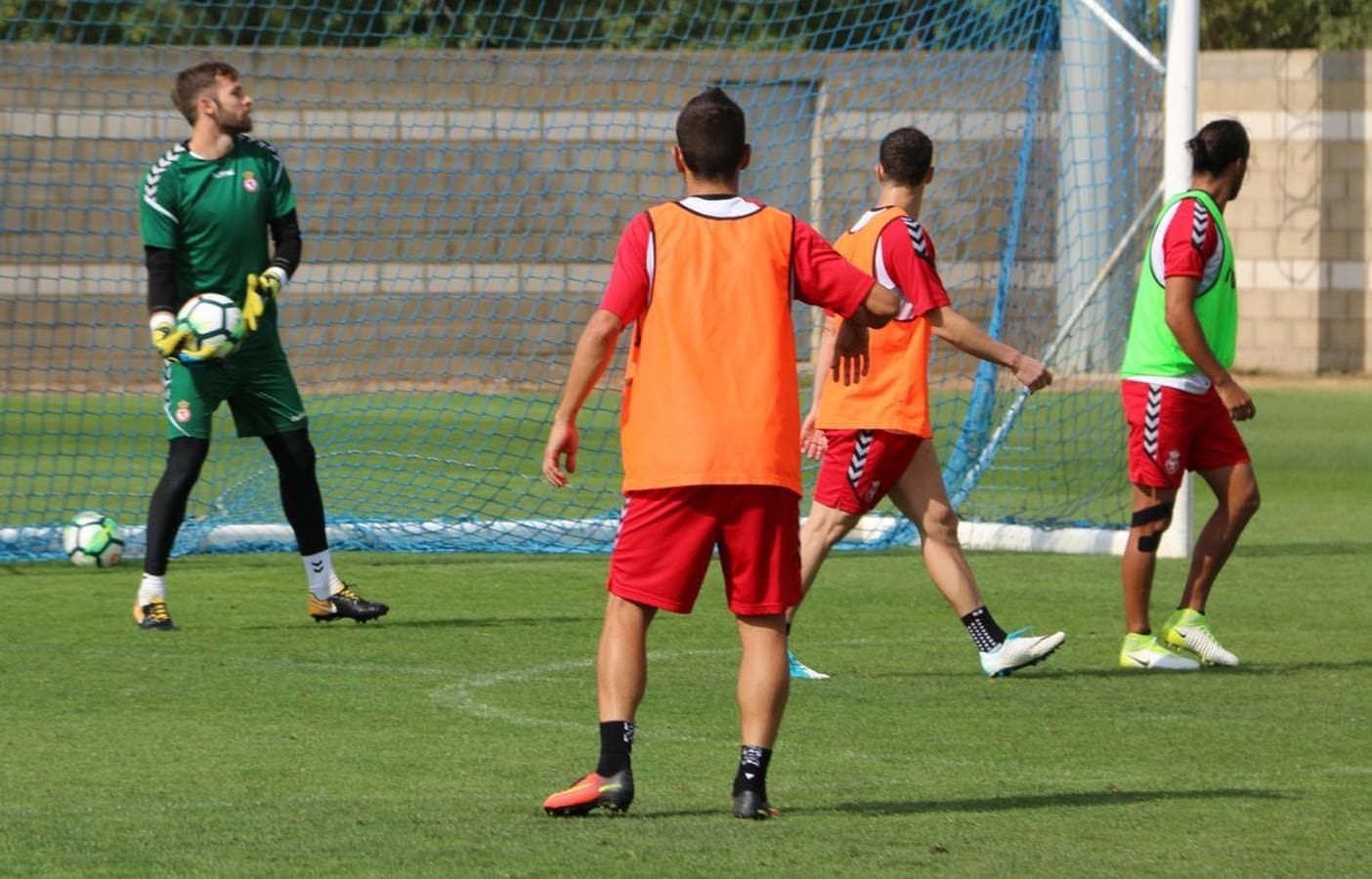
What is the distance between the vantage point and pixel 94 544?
35.0ft

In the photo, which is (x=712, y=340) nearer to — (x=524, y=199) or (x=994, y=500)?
(x=994, y=500)

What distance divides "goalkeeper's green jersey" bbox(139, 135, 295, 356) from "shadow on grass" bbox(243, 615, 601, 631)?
1204mm

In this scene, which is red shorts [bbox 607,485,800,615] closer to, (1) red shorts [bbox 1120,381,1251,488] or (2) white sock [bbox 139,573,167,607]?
(1) red shorts [bbox 1120,381,1251,488]

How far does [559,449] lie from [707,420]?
0.39 m

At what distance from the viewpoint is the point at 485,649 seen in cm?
849

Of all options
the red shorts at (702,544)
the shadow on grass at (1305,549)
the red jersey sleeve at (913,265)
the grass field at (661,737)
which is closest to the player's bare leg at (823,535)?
the grass field at (661,737)

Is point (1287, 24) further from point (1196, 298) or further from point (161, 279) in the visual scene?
point (161, 279)

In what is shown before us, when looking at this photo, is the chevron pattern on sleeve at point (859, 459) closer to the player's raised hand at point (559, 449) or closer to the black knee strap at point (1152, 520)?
the black knee strap at point (1152, 520)

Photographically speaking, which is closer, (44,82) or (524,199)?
(44,82)

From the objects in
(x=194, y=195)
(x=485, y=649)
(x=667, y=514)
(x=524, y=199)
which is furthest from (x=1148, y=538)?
(x=524, y=199)

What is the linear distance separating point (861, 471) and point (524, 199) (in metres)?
17.1

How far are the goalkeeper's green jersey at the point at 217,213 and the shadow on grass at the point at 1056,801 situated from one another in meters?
4.10

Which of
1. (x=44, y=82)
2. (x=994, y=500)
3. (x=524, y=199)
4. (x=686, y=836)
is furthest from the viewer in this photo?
(x=524, y=199)

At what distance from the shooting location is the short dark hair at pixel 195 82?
345 inches
